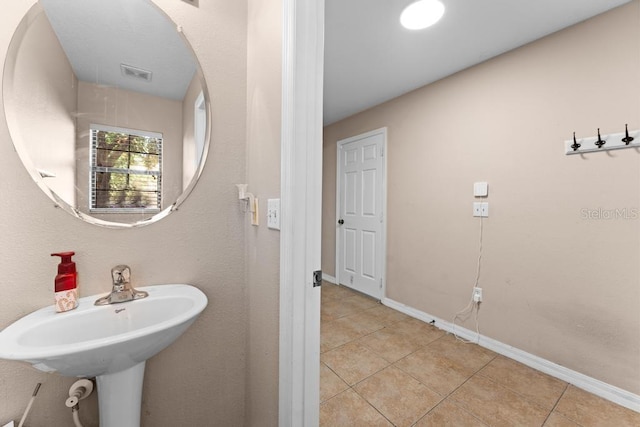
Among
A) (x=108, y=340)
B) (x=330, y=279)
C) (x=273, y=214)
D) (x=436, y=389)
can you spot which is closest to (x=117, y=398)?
(x=108, y=340)

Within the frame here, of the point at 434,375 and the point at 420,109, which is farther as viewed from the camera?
the point at 420,109

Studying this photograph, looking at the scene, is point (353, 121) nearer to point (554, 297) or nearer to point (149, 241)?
point (554, 297)

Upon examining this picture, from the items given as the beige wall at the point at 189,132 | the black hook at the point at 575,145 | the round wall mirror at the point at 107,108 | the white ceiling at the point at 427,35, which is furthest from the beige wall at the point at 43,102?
the black hook at the point at 575,145

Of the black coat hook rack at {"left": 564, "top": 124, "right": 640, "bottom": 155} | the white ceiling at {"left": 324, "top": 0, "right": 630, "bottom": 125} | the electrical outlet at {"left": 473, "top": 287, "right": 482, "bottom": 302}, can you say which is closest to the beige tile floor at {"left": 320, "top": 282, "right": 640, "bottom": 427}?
the electrical outlet at {"left": 473, "top": 287, "right": 482, "bottom": 302}

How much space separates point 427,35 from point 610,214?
66.4 inches

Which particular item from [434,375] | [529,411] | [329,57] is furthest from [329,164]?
[529,411]

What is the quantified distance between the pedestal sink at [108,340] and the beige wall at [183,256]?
12 centimetres

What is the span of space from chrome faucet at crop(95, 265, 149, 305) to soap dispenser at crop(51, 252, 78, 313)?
0.07 metres

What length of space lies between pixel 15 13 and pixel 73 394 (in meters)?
1.24

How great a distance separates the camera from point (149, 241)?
3.23 ft

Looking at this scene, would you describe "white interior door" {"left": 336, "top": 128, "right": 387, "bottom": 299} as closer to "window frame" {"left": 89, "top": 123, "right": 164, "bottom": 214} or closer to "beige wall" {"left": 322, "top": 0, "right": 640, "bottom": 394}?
"beige wall" {"left": 322, "top": 0, "right": 640, "bottom": 394}

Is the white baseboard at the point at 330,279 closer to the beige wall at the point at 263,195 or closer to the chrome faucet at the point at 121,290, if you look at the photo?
the beige wall at the point at 263,195

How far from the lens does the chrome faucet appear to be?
861 mm

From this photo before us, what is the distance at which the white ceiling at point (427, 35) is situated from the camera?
1543 millimetres
